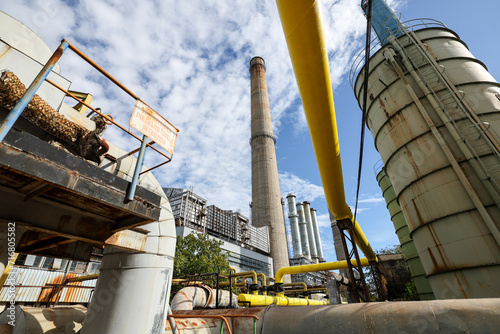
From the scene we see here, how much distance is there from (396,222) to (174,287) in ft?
45.5

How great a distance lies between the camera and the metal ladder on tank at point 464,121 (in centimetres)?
583

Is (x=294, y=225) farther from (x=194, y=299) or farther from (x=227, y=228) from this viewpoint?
(x=194, y=299)

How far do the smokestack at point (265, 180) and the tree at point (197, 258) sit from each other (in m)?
10.9

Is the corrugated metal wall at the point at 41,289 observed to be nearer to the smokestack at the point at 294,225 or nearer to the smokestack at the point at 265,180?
the smokestack at the point at 265,180

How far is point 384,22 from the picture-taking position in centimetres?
1036

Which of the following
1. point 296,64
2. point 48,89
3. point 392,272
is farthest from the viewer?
point 392,272

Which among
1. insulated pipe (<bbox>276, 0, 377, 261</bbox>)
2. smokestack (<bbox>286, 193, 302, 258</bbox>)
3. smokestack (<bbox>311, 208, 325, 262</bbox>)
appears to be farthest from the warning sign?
smokestack (<bbox>311, 208, 325, 262</bbox>)

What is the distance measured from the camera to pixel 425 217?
662 centimetres

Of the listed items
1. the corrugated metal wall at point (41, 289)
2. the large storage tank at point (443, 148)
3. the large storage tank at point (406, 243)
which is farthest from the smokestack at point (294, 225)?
the large storage tank at point (443, 148)

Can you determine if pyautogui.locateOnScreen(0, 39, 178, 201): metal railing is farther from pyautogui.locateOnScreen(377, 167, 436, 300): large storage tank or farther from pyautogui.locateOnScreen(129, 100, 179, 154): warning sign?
pyautogui.locateOnScreen(377, 167, 436, 300): large storage tank

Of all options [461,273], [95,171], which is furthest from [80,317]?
[461,273]

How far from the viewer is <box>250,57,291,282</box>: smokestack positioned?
2814cm

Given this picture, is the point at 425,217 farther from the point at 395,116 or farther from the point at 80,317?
the point at 80,317

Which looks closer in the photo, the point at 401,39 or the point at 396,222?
the point at 401,39
